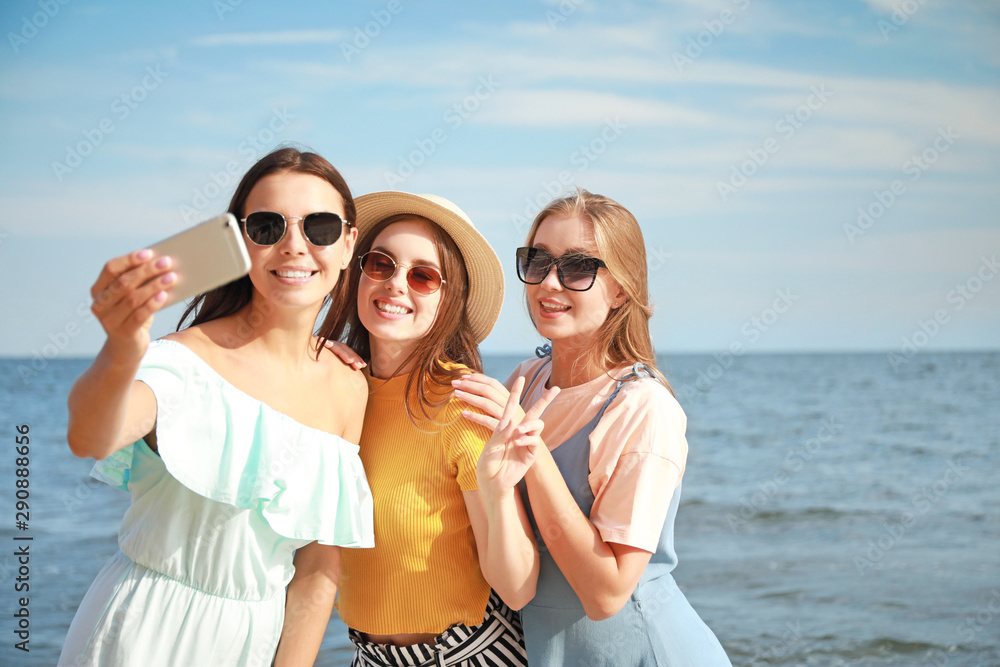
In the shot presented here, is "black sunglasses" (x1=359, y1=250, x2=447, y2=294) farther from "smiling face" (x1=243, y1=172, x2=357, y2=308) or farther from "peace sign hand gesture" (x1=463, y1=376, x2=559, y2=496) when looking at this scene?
"peace sign hand gesture" (x1=463, y1=376, x2=559, y2=496)

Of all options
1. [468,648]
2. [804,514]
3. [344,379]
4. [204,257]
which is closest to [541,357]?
[344,379]

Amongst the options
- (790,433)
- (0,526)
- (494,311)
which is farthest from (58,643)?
(790,433)

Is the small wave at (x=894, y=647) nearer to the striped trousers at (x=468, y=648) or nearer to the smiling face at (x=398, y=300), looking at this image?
the striped trousers at (x=468, y=648)

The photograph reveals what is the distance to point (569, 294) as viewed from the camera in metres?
3.11

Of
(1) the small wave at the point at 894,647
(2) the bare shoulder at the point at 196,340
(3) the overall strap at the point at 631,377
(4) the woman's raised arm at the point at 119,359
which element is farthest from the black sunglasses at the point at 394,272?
(1) the small wave at the point at 894,647

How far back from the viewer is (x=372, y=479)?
113 inches

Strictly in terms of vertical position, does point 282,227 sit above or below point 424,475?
above

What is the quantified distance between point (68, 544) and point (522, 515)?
35.4ft

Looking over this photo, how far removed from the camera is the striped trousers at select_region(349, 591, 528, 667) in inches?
111

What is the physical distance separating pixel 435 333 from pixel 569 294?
21.7 inches

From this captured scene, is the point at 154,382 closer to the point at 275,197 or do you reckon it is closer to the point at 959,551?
the point at 275,197

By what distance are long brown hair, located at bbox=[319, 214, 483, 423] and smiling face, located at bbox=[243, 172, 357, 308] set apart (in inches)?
20.7

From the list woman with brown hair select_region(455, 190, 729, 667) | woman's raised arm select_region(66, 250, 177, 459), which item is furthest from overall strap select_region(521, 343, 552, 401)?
woman's raised arm select_region(66, 250, 177, 459)

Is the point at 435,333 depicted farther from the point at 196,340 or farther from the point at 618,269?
the point at 196,340
